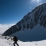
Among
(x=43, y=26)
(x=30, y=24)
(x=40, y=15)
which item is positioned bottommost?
(x=43, y=26)

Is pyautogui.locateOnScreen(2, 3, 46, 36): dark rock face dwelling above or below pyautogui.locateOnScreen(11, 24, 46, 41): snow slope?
above

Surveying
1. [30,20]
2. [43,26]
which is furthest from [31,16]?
[43,26]

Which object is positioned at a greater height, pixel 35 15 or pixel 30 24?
pixel 35 15

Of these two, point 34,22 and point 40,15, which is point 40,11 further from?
point 34,22

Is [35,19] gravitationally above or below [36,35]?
above

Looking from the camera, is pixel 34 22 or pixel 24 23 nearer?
pixel 34 22

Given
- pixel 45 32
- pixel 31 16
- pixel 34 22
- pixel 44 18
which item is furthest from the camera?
pixel 31 16

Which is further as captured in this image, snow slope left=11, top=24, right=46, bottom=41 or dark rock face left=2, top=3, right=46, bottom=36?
dark rock face left=2, top=3, right=46, bottom=36

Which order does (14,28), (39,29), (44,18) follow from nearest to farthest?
(39,29) < (44,18) < (14,28)

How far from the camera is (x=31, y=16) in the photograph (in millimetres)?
125625

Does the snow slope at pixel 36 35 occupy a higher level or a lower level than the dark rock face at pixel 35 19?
lower

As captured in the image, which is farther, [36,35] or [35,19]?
[35,19]

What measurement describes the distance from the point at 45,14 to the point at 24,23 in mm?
30199

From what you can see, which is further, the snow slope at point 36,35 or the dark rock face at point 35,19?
the dark rock face at point 35,19
